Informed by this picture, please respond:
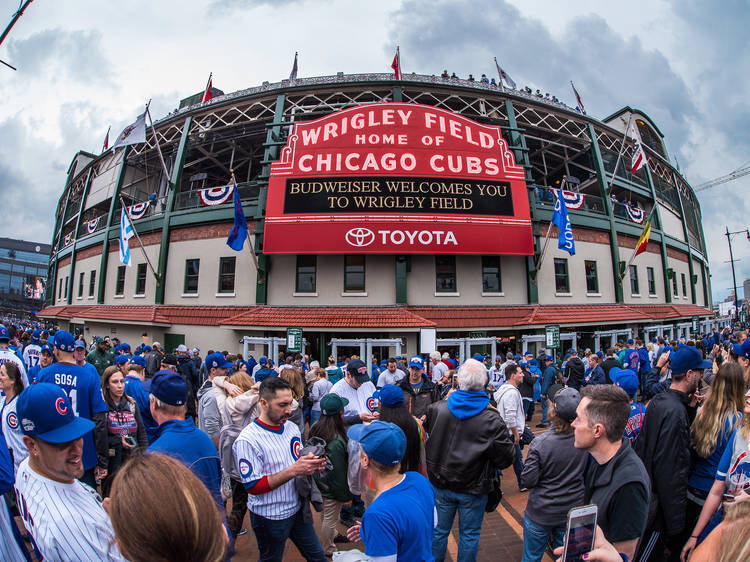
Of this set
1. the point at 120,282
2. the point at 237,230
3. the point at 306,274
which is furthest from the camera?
the point at 120,282

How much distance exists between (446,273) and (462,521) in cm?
1444

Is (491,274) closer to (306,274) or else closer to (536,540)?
(306,274)

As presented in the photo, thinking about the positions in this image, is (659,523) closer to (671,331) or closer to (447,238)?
(447,238)

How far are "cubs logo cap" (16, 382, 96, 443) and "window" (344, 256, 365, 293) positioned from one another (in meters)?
15.1

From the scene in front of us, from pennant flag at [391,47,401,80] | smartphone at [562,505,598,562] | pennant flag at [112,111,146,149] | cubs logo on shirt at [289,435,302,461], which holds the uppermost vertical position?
pennant flag at [391,47,401,80]

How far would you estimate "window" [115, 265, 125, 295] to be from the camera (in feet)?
74.5

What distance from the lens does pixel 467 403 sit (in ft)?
12.3

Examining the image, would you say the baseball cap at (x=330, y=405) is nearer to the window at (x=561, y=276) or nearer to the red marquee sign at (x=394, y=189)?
the red marquee sign at (x=394, y=189)

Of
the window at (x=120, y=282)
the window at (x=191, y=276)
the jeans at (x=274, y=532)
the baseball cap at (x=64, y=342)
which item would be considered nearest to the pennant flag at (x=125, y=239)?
the window at (x=191, y=276)

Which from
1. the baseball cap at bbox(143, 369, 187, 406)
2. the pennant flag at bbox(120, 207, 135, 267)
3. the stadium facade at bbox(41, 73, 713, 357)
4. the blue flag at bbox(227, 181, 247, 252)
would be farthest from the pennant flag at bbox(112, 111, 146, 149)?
the baseball cap at bbox(143, 369, 187, 406)

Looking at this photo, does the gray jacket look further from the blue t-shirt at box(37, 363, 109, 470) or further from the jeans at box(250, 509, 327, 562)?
the blue t-shirt at box(37, 363, 109, 470)

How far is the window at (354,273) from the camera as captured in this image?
17.3m

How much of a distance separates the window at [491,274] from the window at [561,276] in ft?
11.3

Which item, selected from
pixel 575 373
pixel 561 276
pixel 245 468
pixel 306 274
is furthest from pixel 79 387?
pixel 561 276
